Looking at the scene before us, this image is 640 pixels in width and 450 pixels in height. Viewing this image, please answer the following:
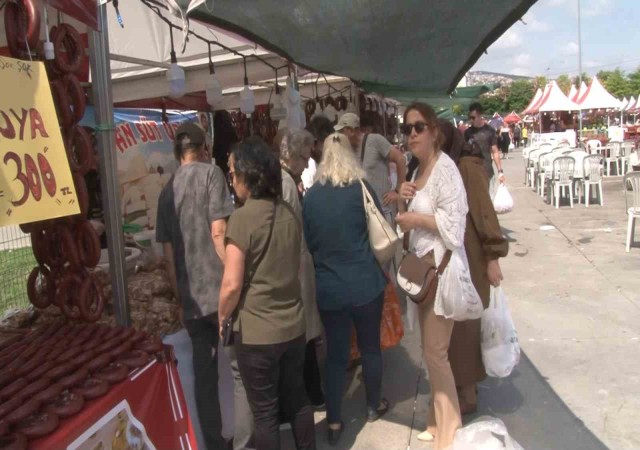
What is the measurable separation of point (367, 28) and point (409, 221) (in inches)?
43.5

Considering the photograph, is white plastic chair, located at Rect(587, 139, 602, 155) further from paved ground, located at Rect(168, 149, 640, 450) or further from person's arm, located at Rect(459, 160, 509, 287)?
person's arm, located at Rect(459, 160, 509, 287)

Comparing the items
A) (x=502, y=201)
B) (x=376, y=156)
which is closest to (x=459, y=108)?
(x=502, y=201)

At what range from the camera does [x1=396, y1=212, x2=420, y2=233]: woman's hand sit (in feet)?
10.4

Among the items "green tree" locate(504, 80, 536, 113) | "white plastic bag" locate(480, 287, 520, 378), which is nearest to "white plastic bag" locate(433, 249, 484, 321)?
"white plastic bag" locate(480, 287, 520, 378)

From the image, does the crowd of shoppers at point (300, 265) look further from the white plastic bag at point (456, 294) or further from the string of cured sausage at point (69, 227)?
the string of cured sausage at point (69, 227)

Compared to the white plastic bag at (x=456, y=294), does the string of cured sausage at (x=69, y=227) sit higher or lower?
higher

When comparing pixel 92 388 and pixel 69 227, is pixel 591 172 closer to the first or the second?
pixel 69 227

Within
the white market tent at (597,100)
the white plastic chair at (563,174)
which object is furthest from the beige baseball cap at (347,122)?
the white market tent at (597,100)

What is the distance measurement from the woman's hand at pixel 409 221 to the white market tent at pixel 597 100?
65.1 ft

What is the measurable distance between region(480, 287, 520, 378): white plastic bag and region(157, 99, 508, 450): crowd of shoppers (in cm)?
7

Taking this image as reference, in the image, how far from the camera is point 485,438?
3127 mm

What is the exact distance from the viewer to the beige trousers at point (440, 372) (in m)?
3.26

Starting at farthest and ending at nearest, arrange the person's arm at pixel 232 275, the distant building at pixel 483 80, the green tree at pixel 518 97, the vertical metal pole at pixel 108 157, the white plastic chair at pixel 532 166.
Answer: the green tree at pixel 518 97 → the distant building at pixel 483 80 → the white plastic chair at pixel 532 166 → the person's arm at pixel 232 275 → the vertical metal pole at pixel 108 157

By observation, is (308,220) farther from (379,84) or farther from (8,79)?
(379,84)
